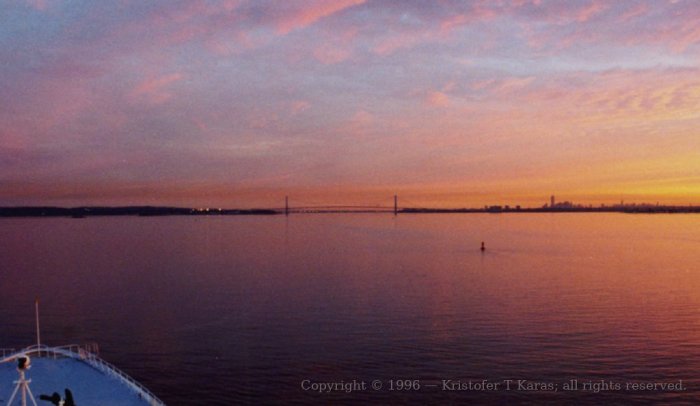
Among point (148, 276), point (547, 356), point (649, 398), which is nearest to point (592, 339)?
point (547, 356)

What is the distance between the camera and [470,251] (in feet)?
392

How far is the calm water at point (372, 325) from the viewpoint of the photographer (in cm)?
3278

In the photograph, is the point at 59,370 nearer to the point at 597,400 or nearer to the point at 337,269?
the point at 597,400

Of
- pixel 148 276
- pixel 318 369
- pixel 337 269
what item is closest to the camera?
pixel 318 369

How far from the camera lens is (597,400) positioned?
97.0 feet

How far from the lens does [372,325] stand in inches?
1815

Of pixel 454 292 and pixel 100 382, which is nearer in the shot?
pixel 100 382

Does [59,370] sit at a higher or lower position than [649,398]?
higher

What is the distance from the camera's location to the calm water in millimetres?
32781

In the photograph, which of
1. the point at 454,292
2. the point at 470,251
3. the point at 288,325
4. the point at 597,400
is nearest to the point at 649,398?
the point at 597,400

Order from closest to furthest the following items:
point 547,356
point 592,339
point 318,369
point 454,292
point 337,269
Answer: point 318,369
point 547,356
point 592,339
point 454,292
point 337,269

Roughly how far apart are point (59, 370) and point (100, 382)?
2.84 meters

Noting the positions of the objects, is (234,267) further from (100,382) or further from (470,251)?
(100,382)

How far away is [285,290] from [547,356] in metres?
34.3
